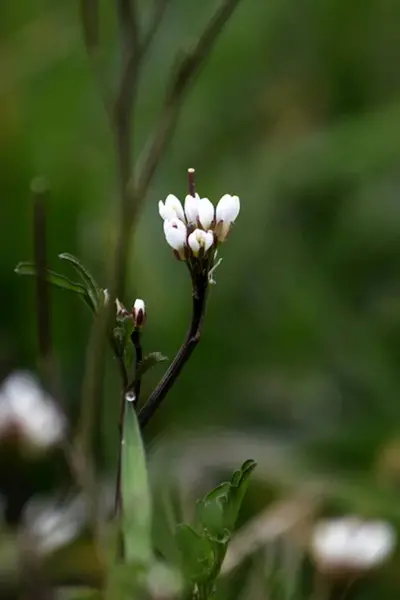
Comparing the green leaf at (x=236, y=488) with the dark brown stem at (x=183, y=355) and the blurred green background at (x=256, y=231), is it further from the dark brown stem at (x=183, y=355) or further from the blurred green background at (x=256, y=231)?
the blurred green background at (x=256, y=231)

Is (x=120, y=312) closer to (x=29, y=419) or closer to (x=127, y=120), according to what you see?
(x=127, y=120)

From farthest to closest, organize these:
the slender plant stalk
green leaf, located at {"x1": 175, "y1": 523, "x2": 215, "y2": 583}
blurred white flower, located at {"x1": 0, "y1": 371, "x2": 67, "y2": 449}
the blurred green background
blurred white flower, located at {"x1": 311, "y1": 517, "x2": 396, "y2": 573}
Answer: the blurred green background
blurred white flower, located at {"x1": 0, "y1": 371, "x2": 67, "y2": 449}
blurred white flower, located at {"x1": 311, "y1": 517, "x2": 396, "y2": 573}
the slender plant stalk
green leaf, located at {"x1": 175, "y1": 523, "x2": 215, "y2": 583}

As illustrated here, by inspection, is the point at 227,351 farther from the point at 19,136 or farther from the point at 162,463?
the point at 19,136

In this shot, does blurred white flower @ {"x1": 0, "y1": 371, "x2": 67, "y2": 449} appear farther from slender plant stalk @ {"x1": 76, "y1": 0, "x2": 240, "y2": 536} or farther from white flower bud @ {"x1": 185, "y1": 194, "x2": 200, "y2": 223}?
white flower bud @ {"x1": 185, "y1": 194, "x2": 200, "y2": 223}

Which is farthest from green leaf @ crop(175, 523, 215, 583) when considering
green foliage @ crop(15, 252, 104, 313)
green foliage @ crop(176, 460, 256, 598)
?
green foliage @ crop(15, 252, 104, 313)

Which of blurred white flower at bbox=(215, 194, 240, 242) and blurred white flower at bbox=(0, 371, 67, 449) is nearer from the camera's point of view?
blurred white flower at bbox=(215, 194, 240, 242)

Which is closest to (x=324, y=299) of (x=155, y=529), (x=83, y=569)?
(x=83, y=569)
